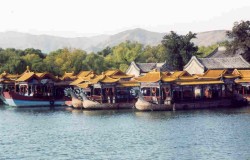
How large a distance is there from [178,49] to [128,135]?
48995mm

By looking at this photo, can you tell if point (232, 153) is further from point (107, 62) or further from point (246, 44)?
point (107, 62)

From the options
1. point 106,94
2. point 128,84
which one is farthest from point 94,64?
point 106,94

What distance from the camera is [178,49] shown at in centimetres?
8750

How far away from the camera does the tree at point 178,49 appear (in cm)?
8669

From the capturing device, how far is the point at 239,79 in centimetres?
6738

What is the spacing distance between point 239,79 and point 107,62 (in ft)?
139

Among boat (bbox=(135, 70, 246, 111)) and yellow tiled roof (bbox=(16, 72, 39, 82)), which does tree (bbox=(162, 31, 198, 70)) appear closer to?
boat (bbox=(135, 70, 246, 111))

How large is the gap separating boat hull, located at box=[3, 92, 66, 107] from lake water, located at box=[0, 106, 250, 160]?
11.0 meters

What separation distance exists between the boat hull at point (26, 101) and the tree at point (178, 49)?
2265 cm

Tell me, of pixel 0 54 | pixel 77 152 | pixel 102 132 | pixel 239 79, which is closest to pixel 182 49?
pixel 239 79

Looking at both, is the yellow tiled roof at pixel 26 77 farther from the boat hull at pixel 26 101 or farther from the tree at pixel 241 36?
the tree at pixel 241 36

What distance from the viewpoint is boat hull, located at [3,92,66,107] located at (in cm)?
6905

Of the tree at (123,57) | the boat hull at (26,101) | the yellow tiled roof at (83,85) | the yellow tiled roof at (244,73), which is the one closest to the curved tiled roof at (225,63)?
the yellow tiled roof at (244,73)

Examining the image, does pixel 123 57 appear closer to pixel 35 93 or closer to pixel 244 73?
pixel 35 93
